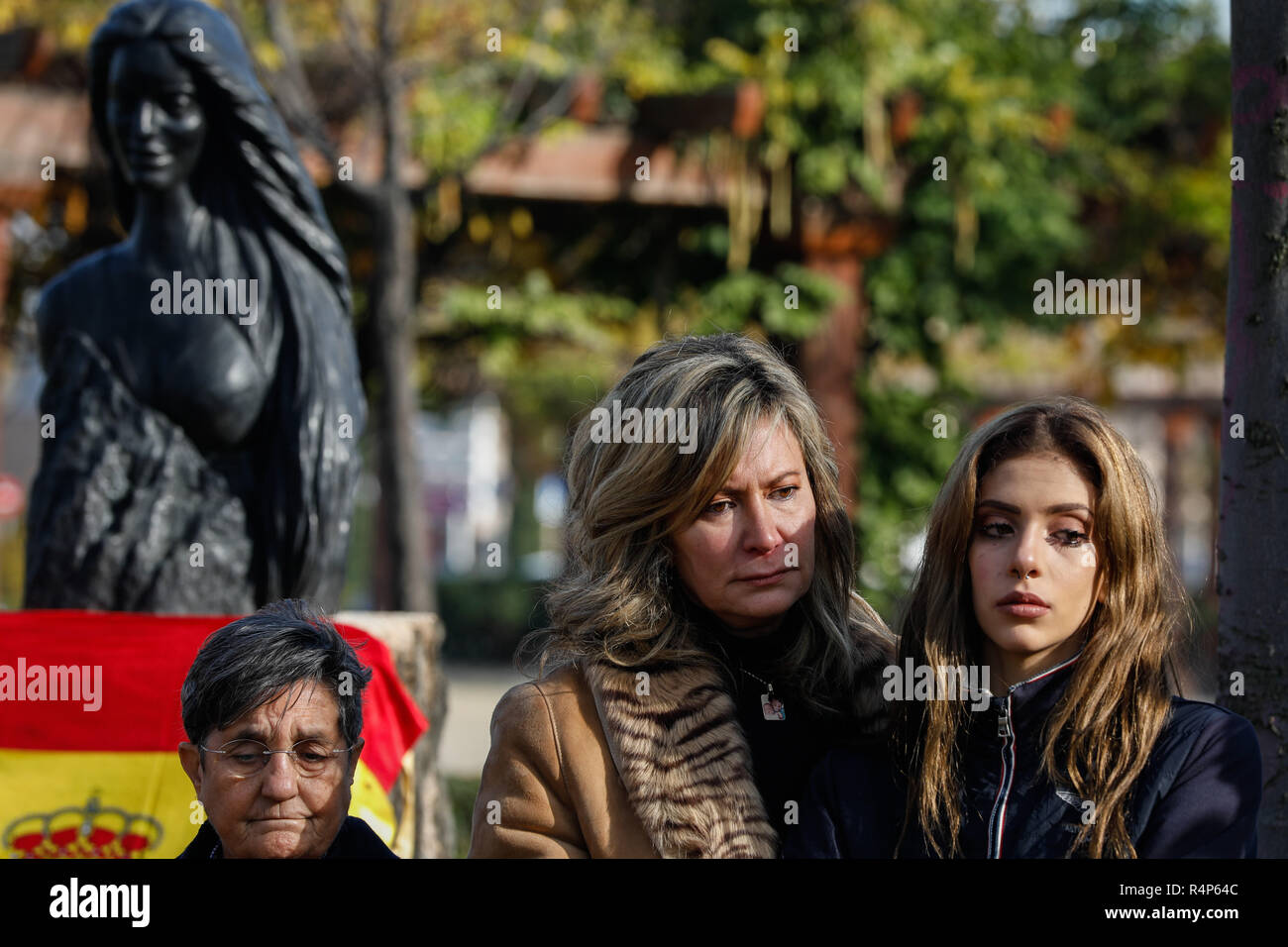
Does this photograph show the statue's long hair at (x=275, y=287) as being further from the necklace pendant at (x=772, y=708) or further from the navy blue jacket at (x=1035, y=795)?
the navy blue jacket at (x=1035, y=795)

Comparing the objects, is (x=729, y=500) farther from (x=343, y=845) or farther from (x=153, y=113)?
(x=153, y=113)

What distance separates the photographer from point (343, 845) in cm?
206

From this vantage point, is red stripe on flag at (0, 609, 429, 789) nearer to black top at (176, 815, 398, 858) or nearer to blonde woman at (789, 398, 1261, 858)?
black top at (176, 815, 398, 858)

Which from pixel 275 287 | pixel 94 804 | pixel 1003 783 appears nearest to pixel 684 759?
pixel 1003 783

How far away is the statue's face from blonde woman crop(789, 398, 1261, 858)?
2.47m

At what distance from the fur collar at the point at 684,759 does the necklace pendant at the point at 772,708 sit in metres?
0.06

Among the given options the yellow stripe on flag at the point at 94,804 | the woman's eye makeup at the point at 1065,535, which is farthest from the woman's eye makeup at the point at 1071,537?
the yellow stripe on flag at the point at 94,804

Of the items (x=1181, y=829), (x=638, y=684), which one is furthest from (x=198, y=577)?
(x=1181, y=829)

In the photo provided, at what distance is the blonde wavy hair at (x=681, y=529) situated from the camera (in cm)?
203

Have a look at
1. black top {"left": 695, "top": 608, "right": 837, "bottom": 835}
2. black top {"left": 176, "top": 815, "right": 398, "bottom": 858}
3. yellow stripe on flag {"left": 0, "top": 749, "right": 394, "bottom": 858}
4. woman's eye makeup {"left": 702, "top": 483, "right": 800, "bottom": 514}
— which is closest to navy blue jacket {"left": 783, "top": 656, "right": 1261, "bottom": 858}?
black top {"left": 695, "top": 608, "right": 837, "bottom": 835}

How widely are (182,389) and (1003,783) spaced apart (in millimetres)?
2463

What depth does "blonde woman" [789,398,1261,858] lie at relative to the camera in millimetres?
1772

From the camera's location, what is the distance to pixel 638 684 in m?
2.02

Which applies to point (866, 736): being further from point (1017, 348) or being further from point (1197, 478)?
point (1197, 478)
